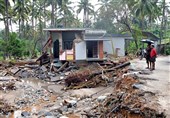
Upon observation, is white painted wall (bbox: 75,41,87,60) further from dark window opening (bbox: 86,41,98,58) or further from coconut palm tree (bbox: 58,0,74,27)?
coconut palm tree (bbox: 58,0,74,27)

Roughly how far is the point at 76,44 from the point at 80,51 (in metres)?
0.91

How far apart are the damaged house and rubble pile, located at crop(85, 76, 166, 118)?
54.6 feet

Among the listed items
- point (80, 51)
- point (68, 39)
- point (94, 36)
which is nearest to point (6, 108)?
point (80, 51)

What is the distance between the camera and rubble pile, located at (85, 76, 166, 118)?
28.3ft

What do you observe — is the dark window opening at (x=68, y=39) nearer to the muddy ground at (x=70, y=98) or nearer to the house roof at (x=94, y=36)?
the house roof at (x=94, y=36)

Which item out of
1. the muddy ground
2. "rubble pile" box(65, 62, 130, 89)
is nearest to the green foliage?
the muddy ground

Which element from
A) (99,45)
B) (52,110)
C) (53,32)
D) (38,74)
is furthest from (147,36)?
(52,110)

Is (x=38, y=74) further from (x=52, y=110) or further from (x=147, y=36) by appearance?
(x=147, y=36)

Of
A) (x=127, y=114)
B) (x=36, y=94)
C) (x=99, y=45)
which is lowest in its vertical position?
(x=36, y=94)

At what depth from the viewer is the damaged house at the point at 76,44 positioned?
90.9ft

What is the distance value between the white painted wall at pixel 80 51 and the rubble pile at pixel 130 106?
16595 millimetres

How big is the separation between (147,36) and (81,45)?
1739 centimetres

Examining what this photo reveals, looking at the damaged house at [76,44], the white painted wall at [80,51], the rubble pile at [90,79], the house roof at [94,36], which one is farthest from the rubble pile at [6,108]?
the house roof at [94,36]

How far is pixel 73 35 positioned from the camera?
93.5 feet
